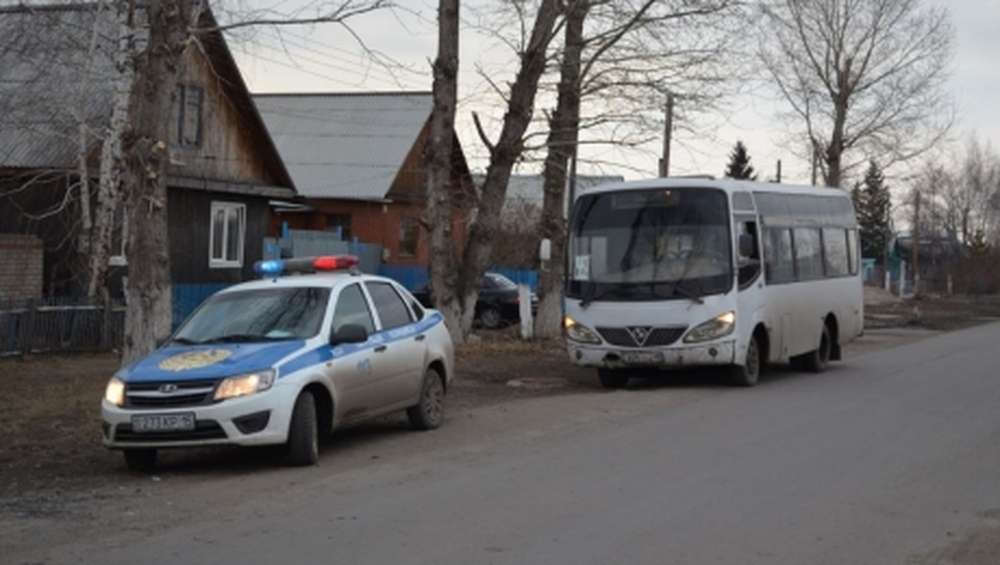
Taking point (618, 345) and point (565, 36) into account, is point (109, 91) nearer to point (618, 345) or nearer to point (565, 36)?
point (565, 36)

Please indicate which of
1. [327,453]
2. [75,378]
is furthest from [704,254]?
[75,378]

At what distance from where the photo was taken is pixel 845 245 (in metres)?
22.9

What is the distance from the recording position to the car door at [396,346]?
12.4 m

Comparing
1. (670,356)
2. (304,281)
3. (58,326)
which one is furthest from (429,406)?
(58,326)

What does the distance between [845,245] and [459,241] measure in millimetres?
21631

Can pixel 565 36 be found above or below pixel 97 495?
above

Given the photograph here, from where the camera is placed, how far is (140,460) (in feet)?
35.9

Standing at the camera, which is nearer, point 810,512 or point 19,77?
point 810,512

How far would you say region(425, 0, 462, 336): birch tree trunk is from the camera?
22.0m

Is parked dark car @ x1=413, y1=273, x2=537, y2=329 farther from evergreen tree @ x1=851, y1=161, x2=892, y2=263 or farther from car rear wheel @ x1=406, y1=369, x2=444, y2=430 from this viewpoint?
evergreen tree @ x1=851, y1=161, x2=892, y2=263

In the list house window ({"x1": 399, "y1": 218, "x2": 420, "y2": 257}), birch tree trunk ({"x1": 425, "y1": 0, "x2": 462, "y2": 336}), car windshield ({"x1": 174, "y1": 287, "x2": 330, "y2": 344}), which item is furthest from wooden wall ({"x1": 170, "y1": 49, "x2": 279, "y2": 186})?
car windshield ({"x1": 174, "y1": 287, "x2": 330, "y2": 344})

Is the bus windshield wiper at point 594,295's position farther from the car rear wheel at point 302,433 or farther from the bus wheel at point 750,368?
the car rear wheel at point 302,433

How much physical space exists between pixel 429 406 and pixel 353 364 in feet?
6.26

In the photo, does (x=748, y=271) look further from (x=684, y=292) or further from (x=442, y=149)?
(x=442, y=149)
